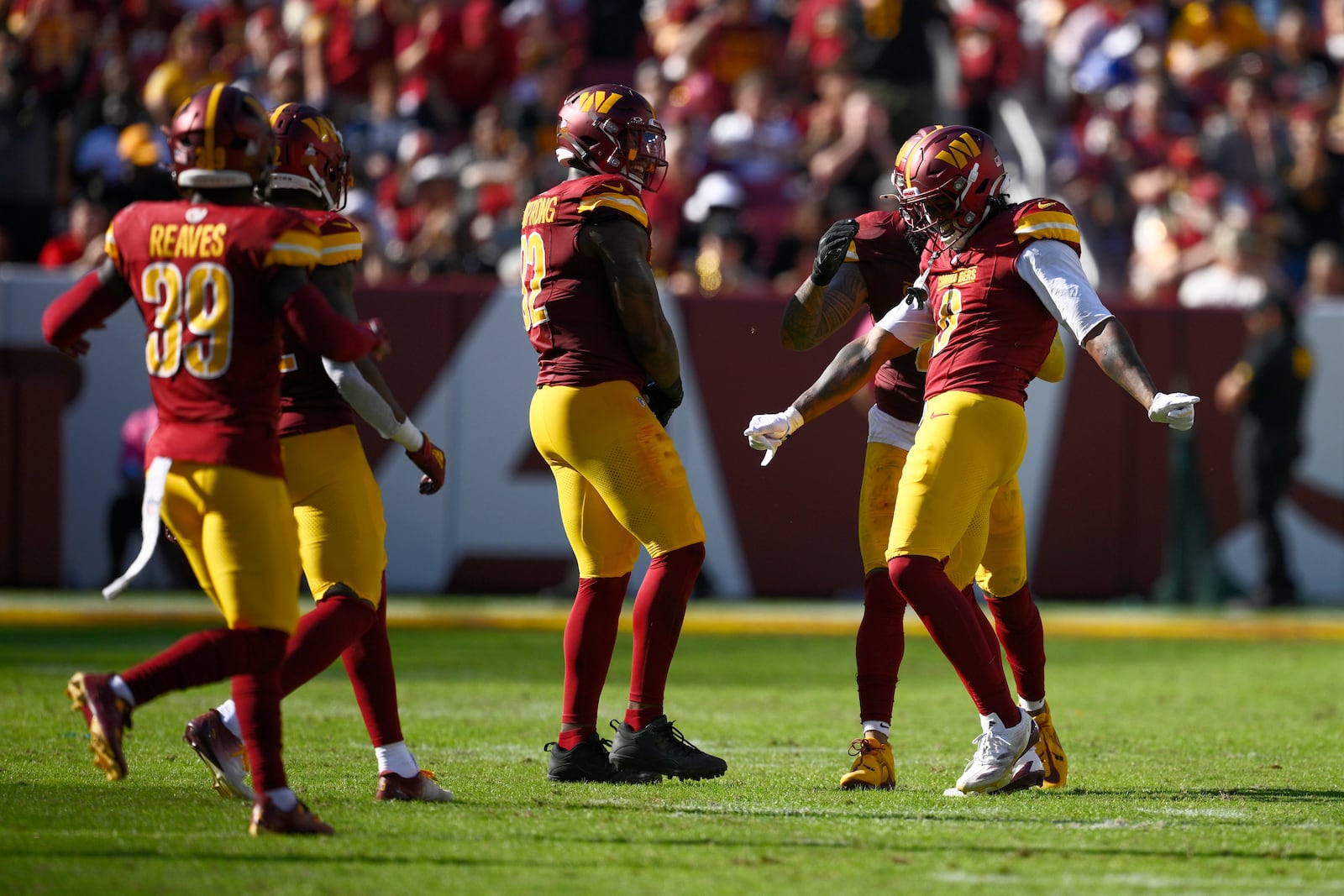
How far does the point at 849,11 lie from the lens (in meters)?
15.1

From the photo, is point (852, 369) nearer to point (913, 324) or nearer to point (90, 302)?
point (913, 324)

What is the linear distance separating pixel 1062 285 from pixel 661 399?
4.26 ft

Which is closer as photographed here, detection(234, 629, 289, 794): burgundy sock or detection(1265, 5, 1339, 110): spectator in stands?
detection(234, 629, 289, 794): burgundy sock

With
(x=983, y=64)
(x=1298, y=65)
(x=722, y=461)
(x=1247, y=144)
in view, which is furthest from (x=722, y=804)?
(x=1298, y=65)

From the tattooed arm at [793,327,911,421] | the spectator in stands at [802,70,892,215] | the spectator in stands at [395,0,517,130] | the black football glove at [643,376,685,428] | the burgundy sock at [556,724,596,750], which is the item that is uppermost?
the spectator in stands at [395,0,517,130]

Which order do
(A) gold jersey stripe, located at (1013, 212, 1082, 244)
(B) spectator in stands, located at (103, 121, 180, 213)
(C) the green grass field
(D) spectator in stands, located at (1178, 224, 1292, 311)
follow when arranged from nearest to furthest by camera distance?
(C) the green grass field < (A) gold jersey stripe, located at (1013, 212, 1082, 244) < (B) spectator in stands, located at (103, 121, 180, 213) < (D) spectator in stands, located at (1178, 224, 1292, 311)

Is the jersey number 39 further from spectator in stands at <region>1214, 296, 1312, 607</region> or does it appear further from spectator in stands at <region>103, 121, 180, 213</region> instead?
spectator in stands at <region>1214, 296, 1312, 607</region>

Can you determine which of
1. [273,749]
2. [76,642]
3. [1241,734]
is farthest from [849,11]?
[273,749]

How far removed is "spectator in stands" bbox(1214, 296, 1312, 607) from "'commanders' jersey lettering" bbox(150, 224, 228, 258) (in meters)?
9.21

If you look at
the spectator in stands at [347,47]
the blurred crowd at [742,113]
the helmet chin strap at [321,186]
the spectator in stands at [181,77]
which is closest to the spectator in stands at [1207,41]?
the blurred crowd at [742,113]

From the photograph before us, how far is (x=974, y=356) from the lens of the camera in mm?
5551

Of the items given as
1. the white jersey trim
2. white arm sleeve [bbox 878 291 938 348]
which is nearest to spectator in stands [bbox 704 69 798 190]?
the white jersey trim

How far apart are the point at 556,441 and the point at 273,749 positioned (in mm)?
1457

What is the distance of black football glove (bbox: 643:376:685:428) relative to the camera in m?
5.85
